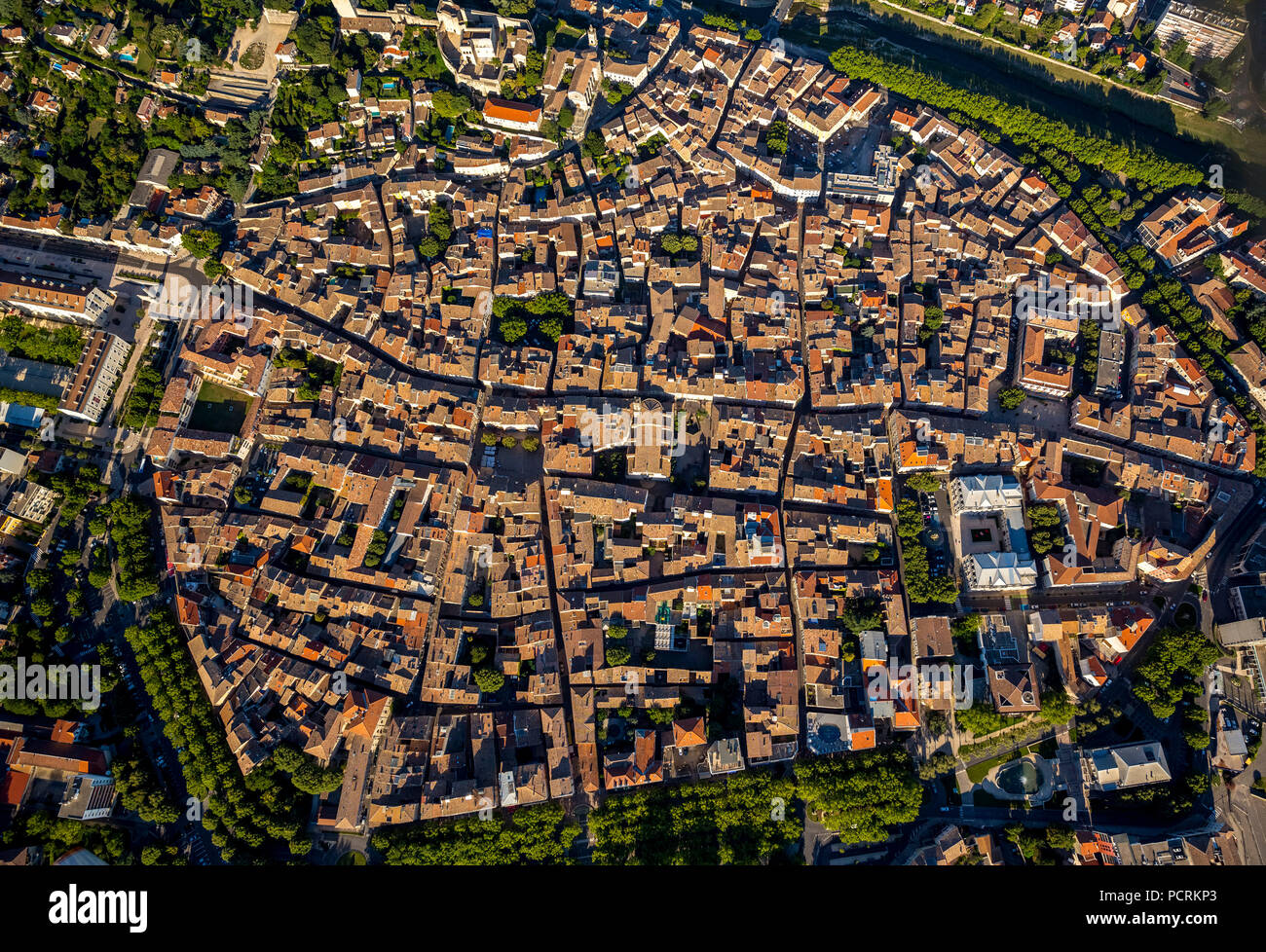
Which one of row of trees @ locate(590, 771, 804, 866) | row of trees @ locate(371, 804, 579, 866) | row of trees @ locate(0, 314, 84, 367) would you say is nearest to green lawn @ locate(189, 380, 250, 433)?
row of trees @ locate(0, 314, 84, 367)

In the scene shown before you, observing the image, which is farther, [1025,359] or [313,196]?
[313,196]

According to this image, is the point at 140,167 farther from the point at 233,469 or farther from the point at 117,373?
the point at 233,469

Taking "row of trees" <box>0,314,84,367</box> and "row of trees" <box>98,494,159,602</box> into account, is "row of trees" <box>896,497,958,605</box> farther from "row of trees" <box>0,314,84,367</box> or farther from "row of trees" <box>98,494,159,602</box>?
"row of trees" <box>0,314,84,367</box>

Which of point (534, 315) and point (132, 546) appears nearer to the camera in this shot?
point (132, 546)

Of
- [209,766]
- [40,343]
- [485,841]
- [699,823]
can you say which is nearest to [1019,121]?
[699,823]

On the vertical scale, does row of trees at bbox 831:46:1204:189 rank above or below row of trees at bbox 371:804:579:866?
above

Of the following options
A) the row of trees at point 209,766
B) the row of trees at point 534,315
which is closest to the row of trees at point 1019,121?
the row of trees at point 534,315

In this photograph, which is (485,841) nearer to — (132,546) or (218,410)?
(132,546)

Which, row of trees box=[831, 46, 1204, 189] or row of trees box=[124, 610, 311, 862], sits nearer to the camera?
row of trees box=[124, 610, 311, 862]
